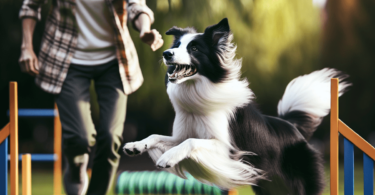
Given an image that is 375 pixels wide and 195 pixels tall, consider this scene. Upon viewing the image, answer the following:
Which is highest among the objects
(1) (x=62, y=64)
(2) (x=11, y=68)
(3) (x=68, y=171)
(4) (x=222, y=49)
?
(4) (x=222, y=49)

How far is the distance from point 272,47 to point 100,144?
2.23 m

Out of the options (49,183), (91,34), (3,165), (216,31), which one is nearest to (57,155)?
(49,183)

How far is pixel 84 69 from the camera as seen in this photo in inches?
84.1

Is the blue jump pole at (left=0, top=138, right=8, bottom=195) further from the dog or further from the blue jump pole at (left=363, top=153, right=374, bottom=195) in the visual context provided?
the blue jump pole at (left=363, top=153, right=374, bottom=195)

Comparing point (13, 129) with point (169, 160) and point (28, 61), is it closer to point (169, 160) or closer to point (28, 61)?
point (28, 61)

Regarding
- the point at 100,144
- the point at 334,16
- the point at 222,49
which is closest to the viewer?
the point at 222,49

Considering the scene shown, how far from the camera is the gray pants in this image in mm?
2096

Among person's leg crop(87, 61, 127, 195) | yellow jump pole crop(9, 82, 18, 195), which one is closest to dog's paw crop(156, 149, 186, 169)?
Result: person's leg crop(87, 61, 127, 195)

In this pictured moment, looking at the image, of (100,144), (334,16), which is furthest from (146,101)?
(334,16)

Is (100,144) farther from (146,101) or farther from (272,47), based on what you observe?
(272,47)

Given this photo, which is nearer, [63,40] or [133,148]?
[133,148]

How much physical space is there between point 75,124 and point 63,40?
1.84 ft

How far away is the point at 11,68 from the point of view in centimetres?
340

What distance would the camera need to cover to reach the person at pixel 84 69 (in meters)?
2.11
